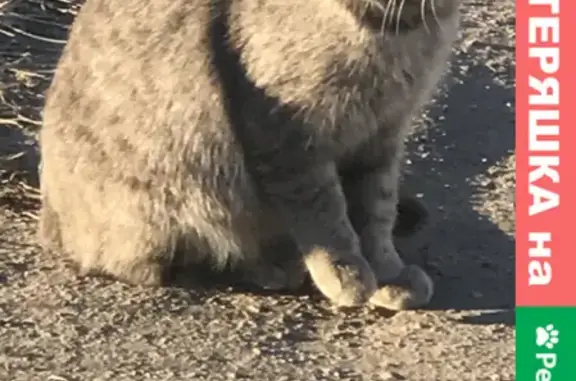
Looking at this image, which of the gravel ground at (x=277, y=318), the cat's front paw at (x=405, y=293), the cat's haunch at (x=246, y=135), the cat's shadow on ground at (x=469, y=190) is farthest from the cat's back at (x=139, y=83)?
the cat's shadow on ground at (x=469, y=190)

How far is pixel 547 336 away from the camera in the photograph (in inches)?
112

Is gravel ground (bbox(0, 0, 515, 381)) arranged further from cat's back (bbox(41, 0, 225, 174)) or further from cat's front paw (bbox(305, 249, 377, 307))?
cat's back (bbox(41, 0, 225, 174))

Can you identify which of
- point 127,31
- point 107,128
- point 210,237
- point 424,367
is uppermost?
point 127,31

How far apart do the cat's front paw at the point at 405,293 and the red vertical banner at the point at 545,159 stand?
8.2 inches

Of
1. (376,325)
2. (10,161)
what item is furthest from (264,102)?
(10,161)

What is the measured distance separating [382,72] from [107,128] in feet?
2.10

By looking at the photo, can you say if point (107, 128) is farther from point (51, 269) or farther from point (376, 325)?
point (376, 325)

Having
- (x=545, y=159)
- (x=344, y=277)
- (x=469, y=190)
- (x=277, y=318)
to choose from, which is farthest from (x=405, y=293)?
(x=469, y=190)

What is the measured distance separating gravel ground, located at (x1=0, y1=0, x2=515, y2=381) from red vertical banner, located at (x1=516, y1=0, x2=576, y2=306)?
10cm

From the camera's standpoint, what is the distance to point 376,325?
299cm

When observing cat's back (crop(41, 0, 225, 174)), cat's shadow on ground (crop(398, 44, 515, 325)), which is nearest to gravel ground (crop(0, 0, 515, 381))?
cat's shadow on ground (crop(398, 44, 515, 325))

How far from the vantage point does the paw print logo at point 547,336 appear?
2824mm

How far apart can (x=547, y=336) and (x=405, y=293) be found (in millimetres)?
346

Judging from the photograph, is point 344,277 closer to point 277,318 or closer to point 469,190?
point 277,318
